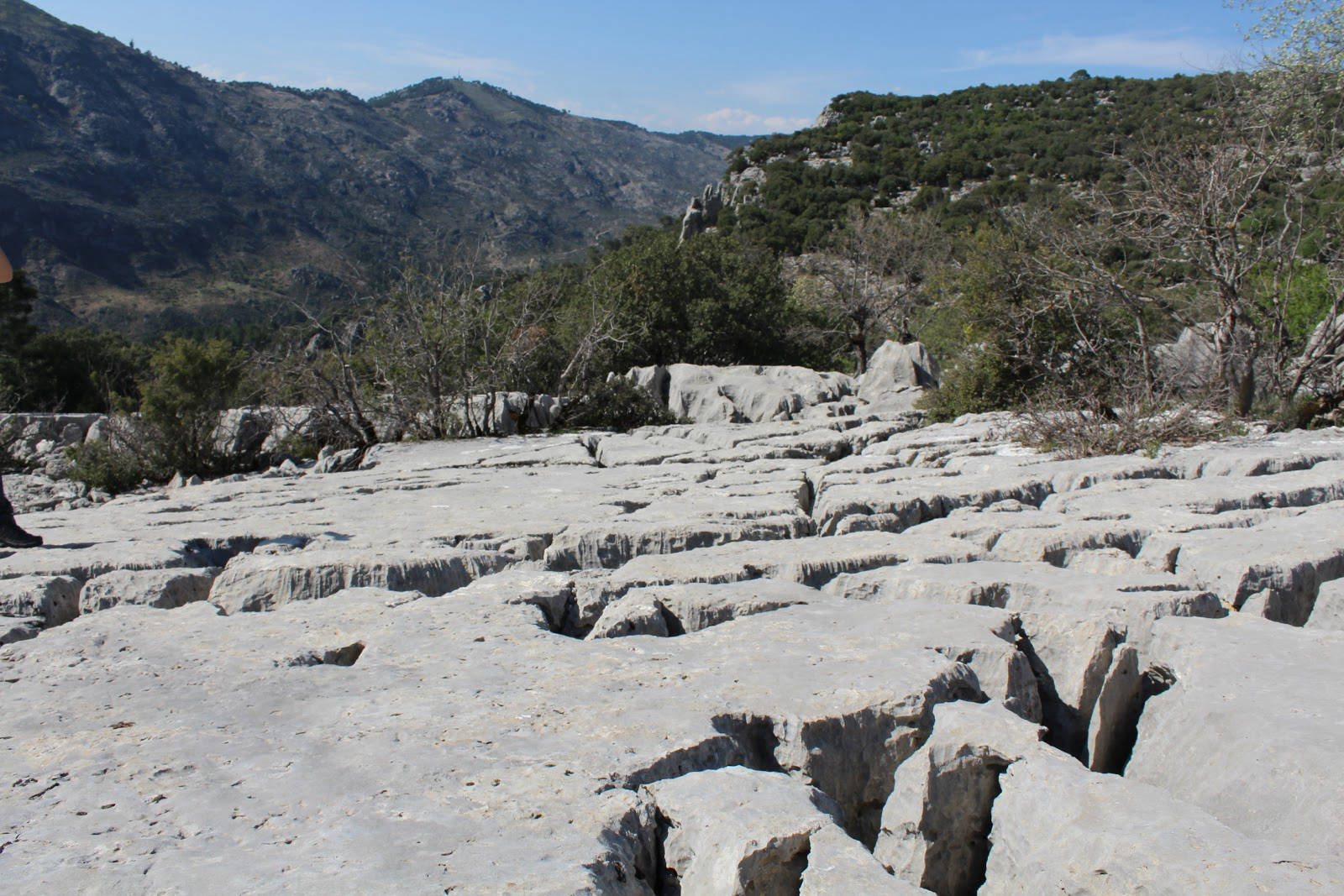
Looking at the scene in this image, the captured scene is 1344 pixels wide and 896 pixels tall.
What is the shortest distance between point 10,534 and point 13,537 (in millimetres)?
29

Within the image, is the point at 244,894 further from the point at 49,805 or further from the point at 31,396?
the point at 31,396

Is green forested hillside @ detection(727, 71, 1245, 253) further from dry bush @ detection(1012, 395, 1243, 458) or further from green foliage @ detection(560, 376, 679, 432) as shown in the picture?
dry bush @ detection(1012, 395, 1243, 458)

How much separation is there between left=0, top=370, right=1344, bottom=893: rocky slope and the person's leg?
24 centimetres

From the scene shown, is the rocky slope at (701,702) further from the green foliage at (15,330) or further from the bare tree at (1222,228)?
the green foliage at (15,330)

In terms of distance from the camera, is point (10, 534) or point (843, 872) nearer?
point (843, 872)

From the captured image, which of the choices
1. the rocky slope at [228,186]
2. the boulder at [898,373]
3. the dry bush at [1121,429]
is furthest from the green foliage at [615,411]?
the dry bush at [1121,429]

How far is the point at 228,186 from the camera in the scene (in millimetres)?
83875

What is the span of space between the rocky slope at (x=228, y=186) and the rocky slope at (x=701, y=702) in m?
9.30

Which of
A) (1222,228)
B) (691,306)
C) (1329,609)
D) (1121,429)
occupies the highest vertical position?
(1222,228)

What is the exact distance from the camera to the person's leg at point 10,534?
4785 mm

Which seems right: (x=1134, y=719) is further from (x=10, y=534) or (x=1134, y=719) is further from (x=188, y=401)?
(x=188, y=401)

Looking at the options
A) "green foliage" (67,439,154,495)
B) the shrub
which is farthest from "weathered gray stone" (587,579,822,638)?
"green foliage" (67,439,154,495)

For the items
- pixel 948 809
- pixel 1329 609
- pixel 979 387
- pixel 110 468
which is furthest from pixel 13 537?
pixel 979 387

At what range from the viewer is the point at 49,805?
1982 mm
